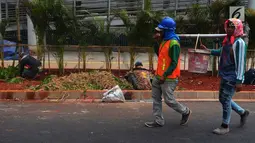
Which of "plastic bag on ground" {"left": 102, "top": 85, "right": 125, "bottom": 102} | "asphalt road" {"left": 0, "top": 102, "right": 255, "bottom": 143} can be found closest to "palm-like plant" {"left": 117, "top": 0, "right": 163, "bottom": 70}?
"plastic bag on ground" {"left": 102, "top": 85, "right": 125, "bottom": 102}

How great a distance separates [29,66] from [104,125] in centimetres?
409

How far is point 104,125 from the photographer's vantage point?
5.14 meters

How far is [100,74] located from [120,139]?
12.4ft

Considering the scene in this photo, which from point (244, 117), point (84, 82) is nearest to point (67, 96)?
point (84, 82)

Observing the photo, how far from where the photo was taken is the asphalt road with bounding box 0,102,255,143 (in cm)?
447

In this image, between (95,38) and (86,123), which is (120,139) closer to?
(86,123)

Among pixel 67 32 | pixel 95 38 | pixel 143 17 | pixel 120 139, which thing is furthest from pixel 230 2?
pixel 120 139

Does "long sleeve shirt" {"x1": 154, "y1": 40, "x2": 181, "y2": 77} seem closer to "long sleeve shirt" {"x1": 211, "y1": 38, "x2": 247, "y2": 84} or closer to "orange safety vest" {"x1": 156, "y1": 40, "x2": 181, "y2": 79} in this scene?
"orange safety vest" {"x1": 156, "y1": 40, "x2": 181, "y2": 79}

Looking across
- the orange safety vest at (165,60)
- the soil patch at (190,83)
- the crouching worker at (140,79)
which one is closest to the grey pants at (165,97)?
the orange safety vest at (165,60)

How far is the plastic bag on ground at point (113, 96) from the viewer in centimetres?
688

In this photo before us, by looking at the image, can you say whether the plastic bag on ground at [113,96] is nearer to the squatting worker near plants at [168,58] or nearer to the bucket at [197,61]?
the bucket at [197,61]

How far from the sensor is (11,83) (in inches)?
314

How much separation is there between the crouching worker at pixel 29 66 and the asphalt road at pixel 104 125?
Result: 6.09 ft

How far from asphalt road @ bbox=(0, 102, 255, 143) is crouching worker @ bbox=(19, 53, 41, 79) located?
1.86 meters
